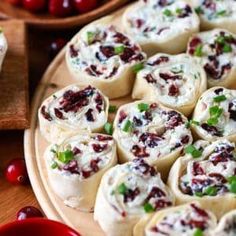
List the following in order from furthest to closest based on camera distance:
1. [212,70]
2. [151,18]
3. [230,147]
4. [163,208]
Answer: [151,18], [212,70], [230,147], [163,208]

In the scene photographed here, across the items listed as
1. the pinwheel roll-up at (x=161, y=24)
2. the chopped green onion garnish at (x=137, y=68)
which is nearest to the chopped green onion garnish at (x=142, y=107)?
the chopped green onion garnish at (x=137, y=68)

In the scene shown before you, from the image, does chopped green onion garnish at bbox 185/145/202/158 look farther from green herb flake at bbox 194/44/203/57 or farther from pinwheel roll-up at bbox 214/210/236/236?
green herb flake at bbox 194/44/203/57

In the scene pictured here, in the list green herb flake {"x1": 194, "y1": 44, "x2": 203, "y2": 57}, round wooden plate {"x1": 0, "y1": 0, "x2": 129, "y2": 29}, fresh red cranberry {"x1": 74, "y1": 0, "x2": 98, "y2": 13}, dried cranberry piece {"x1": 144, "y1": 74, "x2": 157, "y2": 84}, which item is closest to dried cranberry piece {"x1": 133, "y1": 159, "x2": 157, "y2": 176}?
dried cranberry piece {"x1": 144, "y1": 74, "x2": 157, "y2": 84}

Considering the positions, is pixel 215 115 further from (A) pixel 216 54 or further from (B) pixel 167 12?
(B) pixel 167 12

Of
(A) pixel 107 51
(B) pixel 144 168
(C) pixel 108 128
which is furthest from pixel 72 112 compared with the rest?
(B) pixel 144 168

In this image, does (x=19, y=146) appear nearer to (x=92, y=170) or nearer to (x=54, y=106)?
(x=54, y=106)

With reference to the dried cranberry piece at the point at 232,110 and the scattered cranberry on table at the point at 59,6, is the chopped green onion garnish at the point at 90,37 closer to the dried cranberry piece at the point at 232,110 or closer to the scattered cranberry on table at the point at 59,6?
the scattered cranberry on table at the point at 59,6

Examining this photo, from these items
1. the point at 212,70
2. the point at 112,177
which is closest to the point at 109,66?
the point at 212,70
